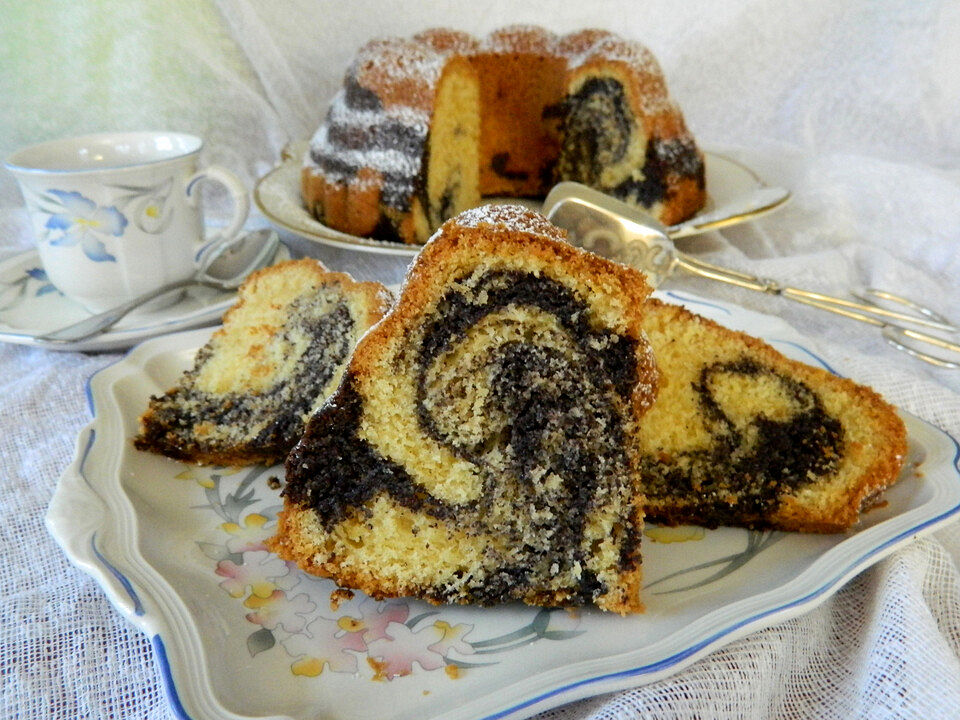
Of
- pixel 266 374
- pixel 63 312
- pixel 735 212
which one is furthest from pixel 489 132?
pixel 266 374

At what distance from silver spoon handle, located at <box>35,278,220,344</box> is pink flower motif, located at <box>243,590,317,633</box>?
2.88 ft

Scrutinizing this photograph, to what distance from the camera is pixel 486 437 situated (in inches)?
40.3

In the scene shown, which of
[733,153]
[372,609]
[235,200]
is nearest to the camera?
[372,609]

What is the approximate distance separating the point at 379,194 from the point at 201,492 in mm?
1069

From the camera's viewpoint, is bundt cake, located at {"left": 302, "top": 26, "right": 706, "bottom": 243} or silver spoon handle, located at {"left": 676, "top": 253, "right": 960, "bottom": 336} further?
bundt cake, located at {"left": 302, "top": 26, "right": 706, "bottom": 243}

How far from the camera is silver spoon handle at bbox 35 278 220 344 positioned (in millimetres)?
1630

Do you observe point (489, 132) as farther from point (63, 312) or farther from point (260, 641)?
point (260, 641)

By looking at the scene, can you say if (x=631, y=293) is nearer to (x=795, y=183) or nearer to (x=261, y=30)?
(x=795, y=183)

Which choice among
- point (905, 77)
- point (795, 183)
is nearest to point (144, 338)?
point (795, 183)

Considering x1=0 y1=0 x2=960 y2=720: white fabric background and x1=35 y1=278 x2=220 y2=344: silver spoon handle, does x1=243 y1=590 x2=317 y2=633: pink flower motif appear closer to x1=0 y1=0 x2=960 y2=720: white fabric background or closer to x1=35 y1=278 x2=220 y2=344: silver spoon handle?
x1=0 y1=0 x2=960 y2=720: white fabric background

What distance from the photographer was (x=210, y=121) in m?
2.69

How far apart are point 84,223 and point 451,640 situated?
125cm

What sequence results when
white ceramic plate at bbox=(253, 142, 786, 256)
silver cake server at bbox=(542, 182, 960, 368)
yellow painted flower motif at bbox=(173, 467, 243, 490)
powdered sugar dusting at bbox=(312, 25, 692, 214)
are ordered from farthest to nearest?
powdered sugar dusting at bbox=(312, 25, 692, 214) < white ceramic plate at bbox=(253, 142, 786, 256) < silver cake server at bbox=(542, 182, 960, 368) < yellow painted flower motif at bbox=(173, 467, 243, 490)

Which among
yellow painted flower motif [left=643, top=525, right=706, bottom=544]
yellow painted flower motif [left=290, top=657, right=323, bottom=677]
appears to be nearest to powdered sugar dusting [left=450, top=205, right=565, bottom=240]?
yellow painted flower motif [left=643, top=525, right=706, bottom=544]
